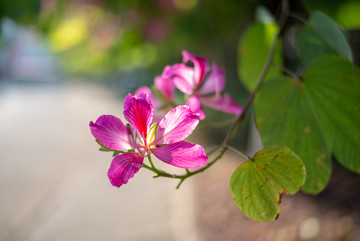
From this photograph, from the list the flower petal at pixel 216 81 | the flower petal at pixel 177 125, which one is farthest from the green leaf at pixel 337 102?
the flower petal at pixel 177 125

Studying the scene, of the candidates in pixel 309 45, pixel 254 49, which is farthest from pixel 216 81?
pixel 254 49

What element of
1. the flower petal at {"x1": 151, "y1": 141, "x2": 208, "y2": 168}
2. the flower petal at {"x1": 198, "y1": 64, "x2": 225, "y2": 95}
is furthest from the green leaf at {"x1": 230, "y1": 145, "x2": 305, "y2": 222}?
the flower petal at {"x1": 198, "y1": 64, "x2": 225, "y2": 95}

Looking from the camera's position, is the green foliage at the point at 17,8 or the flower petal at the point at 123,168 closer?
the flower petal at the point at 123,168

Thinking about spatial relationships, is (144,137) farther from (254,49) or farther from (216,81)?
(254,49)

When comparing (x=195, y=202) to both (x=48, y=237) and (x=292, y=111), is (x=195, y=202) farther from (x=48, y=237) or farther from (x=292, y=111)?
(x=292, y=111)

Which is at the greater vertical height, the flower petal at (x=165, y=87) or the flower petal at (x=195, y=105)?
the flower petal at (x=165, y=87)

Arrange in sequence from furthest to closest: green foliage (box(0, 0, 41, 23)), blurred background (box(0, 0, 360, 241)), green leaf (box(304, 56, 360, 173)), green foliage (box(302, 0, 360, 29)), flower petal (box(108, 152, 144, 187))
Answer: blurred background (box(0, 0, 360, 241)) < green foliage (box(0, 0, 41, 23)) < green foliage (box(302, 0, 360, 29)) < green leaf (box(304, 56, 360, 173)) < flower petal (box(108, 152, 144, 187))

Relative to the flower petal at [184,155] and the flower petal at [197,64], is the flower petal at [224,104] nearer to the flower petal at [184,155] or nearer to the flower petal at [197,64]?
the flower petal at [197,64]

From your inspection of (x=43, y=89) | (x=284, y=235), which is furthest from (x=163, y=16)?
(x=43, y=89)

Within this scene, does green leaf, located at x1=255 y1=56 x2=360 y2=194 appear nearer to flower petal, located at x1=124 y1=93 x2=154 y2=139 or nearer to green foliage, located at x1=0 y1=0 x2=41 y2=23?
flower petal, located at x1=124 y1=93 x2=154 y2=139

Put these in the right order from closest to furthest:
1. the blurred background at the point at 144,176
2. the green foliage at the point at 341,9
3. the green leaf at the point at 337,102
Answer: the green leaf at the point at 337,102, the green foliage at the point at 341,9, the blurred background at the point at 144,176
